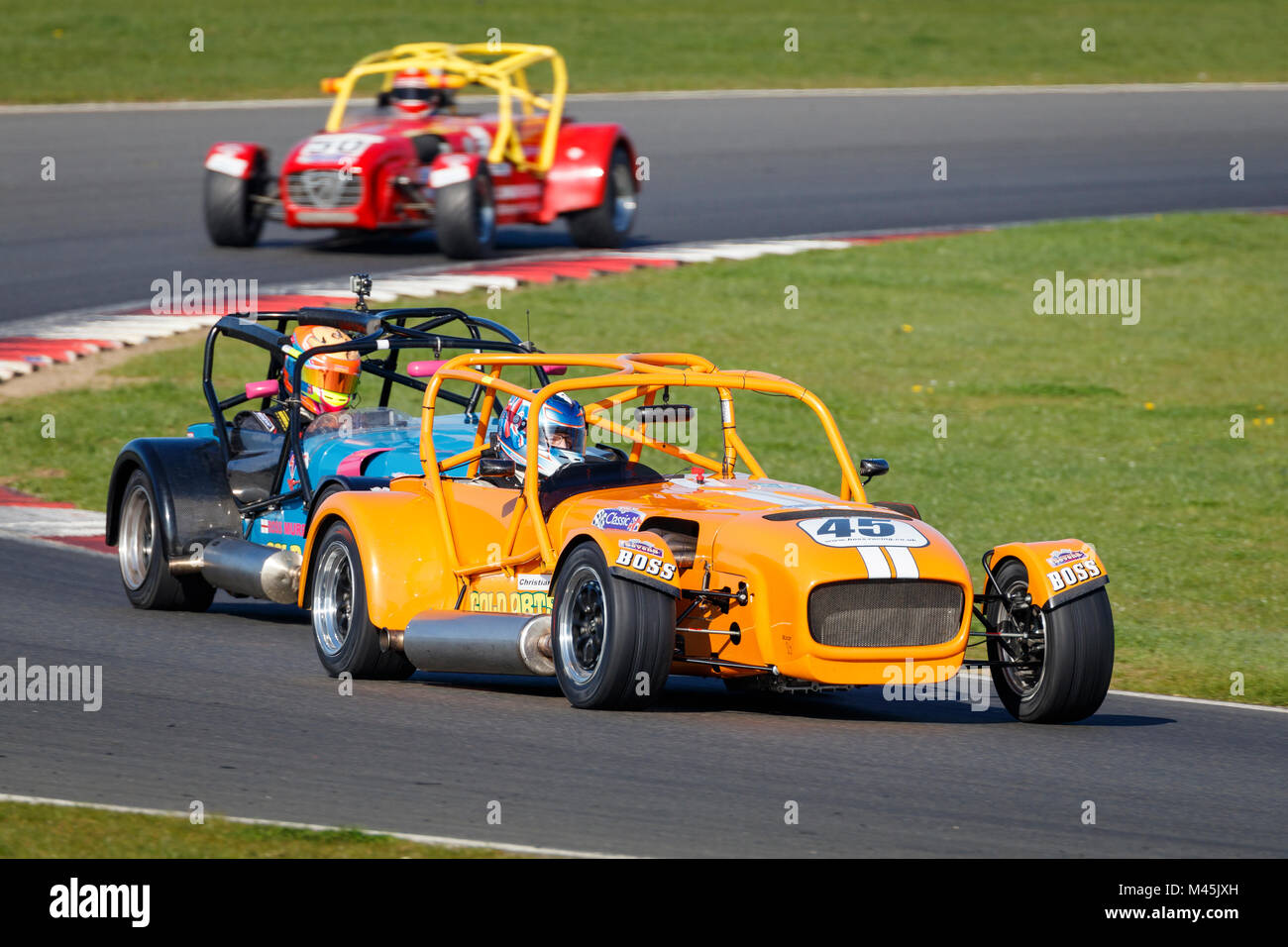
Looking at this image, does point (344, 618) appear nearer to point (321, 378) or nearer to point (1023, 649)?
point (321, 378)

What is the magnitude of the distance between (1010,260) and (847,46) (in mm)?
16220

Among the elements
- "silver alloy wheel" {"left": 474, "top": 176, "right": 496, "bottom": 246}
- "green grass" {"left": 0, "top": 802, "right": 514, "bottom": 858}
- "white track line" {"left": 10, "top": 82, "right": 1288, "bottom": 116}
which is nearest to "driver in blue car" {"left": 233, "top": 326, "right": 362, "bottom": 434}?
"green grass" {"left": 0, "top": 802, "right": 514, "bottom": 858}

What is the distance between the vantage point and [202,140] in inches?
1103

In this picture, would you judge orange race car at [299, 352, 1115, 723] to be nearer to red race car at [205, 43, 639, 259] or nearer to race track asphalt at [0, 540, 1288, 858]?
race track asphalt at [0, 540, 1288, 858]

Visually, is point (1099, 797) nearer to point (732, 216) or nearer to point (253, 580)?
point (253, 580)

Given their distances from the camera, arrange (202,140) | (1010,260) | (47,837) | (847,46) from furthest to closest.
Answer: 1. (847,46)
2. (202,140)
3. (1010,260)
4. (47,837)

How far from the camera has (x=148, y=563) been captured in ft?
35.6

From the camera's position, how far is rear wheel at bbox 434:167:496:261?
2002cm

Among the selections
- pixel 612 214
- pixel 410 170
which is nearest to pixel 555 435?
pixel 410 170

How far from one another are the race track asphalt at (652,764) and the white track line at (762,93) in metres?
22.5

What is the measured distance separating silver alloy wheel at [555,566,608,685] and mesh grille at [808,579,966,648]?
84 centimetres

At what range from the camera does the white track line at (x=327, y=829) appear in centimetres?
612

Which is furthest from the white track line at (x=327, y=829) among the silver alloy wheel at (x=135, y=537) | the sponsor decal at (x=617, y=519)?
the silver alloy wheel at (x=135, y=537)
